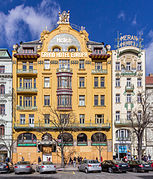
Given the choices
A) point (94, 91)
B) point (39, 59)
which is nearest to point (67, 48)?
point (39, 59)

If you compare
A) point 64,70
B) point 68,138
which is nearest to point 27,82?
point 64,70

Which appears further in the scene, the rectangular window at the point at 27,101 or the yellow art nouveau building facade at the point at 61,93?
the rectangular window at the point at 27,101

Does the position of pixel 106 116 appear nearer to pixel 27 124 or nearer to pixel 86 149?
pixel 86 149

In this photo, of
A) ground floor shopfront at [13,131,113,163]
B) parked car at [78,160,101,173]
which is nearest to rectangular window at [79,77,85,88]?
ground floor shopfront at [13,131,113,163]

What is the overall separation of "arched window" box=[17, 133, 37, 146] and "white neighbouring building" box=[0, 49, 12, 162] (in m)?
1.83

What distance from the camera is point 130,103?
55.2 metres

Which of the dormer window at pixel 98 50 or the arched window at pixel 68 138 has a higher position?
the dormer window at pixel 98 50

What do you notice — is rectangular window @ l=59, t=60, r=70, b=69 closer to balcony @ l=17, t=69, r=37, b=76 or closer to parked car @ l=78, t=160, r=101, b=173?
balcony @ l=17, t=69, r=37, b=76

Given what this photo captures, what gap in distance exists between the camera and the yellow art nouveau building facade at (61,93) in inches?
2103

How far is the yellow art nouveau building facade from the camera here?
175 ft

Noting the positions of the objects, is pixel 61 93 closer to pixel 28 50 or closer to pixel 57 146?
pixel 57 146

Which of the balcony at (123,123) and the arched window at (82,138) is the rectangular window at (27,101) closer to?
the arched window at (82,138)

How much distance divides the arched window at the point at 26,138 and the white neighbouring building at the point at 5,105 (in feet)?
6.02

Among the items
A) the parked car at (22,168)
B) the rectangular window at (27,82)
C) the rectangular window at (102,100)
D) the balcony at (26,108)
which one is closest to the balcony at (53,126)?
the balcony at (26,108)
